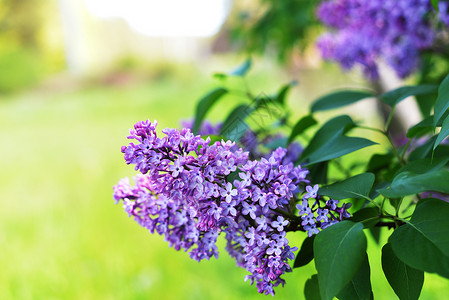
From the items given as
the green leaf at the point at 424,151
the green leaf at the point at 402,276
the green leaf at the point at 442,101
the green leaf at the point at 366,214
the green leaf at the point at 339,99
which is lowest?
the green leaf at the point at 402,276

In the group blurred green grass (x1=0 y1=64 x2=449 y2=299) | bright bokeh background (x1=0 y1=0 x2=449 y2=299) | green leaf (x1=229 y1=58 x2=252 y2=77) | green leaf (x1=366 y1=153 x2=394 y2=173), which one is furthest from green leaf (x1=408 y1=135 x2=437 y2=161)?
bright bokeh background (x1=0 y1=0 x2=449 y2=299)

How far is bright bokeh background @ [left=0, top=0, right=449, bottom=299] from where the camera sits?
2.23m

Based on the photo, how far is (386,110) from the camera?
84.4 inches

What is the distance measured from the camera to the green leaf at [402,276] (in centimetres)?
47

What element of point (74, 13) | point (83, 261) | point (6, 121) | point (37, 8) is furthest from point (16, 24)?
point (83, 261)

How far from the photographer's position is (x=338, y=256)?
40 cm

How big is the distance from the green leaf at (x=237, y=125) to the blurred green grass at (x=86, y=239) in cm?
116

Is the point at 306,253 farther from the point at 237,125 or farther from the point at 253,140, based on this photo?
the point at 253,140

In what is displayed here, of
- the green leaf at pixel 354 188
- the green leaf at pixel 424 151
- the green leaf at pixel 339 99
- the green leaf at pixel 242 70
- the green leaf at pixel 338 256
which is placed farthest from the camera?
the green leaf at pixel 242 70

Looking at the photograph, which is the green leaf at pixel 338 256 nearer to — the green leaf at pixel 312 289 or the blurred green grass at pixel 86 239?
the green leaf at pixel 312 289

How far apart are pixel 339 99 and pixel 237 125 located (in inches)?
11.3

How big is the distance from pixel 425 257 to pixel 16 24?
48.3 feet

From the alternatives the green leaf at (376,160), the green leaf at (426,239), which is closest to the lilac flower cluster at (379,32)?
the green leaf at (376,160)

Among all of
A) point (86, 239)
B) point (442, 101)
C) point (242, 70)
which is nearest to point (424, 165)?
point (442, 101)
